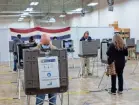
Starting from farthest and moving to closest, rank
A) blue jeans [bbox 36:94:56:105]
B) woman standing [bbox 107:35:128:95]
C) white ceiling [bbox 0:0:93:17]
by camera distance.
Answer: white ceiling [bbox 0:0:93:17] → woman standing [bbox 107:35:128:95] → blue jeans [bbox 36:94:56:105]

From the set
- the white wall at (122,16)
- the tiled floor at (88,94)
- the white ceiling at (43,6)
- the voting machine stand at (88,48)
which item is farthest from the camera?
the white ceiling at (43,6)

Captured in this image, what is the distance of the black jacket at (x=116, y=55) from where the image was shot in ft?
19.0

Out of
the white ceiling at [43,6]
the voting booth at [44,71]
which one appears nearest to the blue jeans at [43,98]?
the voting booth at [44,71]

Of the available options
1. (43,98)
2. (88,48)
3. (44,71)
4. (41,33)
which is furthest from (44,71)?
(41,33)

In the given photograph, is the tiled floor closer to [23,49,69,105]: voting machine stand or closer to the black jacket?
the black jacket

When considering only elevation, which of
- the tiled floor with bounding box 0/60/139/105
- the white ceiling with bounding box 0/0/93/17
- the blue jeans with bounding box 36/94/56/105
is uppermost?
the white ceiling with bounding box 0/0/93/17

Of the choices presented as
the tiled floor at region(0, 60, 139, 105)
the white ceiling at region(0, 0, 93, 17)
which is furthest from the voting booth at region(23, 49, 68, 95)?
the white ceiling at region(0, 0, 93, 17)

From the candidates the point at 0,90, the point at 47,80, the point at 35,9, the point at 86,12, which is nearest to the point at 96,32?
the point at 86,12

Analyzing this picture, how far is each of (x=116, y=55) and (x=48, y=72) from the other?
8.72 ft

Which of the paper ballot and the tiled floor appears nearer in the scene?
the paper ballot

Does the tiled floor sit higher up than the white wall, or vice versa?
the white wall

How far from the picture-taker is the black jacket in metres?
5.79

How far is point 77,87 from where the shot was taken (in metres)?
7.08

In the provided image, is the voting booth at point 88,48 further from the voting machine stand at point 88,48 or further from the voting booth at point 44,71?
the voting booth at point 44,71
